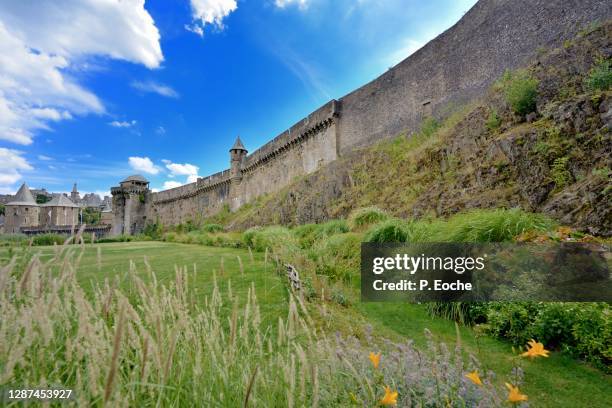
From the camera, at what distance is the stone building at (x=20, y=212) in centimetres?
5441

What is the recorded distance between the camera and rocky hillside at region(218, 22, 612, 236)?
17.6ft

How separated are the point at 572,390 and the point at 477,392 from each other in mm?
1314

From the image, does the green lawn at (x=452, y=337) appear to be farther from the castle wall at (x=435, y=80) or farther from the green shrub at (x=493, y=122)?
the castle wall at (x=435, y=80)

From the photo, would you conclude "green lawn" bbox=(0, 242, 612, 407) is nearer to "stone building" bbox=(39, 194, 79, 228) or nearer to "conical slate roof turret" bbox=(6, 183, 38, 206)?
"conical slate roof turret" bbox=(6, 183, 38, 206)

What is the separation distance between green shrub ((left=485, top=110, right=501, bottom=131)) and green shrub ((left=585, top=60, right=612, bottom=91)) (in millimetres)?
1916

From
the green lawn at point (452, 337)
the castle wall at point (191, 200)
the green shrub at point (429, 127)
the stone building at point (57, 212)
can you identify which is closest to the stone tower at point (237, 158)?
the castle wall at point (191, 200)

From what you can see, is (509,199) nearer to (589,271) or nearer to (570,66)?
(589,271)

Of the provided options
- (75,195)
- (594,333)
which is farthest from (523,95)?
(75,195)

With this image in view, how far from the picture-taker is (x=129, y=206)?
4359 cm

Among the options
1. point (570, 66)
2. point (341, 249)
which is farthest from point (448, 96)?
point (341, 249)

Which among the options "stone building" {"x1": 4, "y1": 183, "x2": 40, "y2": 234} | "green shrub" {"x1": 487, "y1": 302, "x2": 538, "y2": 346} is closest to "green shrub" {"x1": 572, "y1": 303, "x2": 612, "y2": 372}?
"green shrub" {"x1": 487, "y1": 302, "x2": 538, "y2": 346}

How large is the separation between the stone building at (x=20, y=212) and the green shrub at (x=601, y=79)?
7090 centimetres

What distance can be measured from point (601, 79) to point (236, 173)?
1194 inches

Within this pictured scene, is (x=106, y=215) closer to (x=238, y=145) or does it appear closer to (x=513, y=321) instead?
(x=238, y=145)
